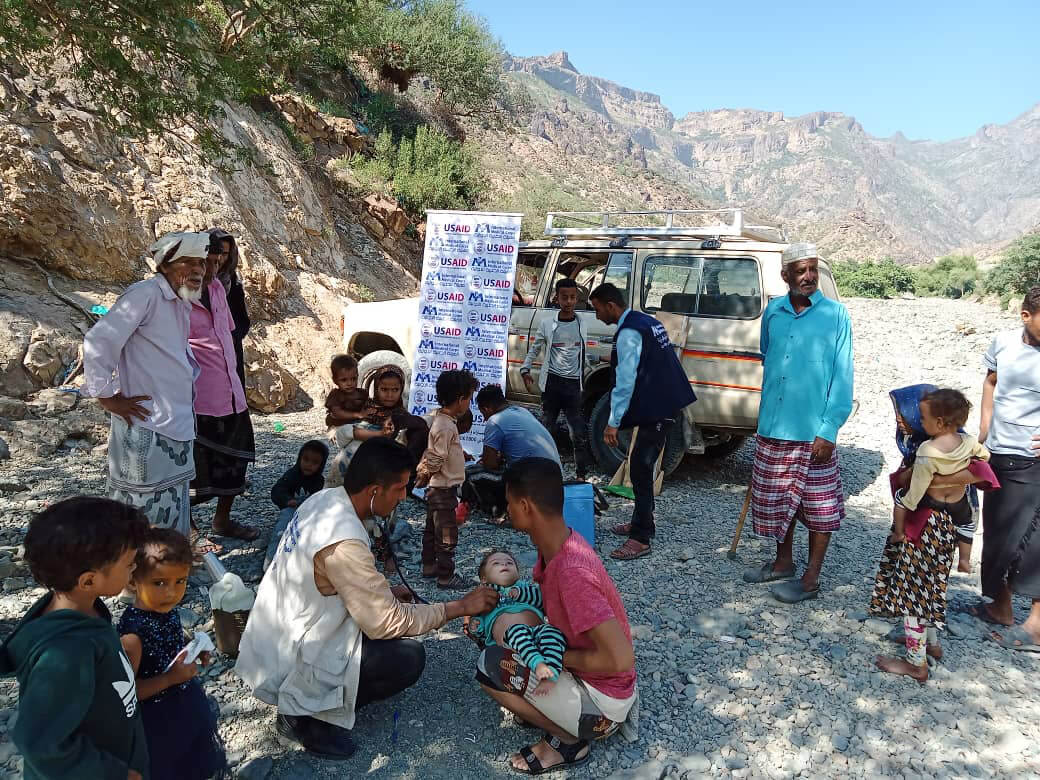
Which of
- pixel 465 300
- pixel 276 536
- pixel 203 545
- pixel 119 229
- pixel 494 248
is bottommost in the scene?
pixel 203 545

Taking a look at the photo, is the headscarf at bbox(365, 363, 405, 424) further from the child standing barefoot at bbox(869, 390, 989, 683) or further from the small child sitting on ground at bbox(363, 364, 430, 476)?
the child standing barefoot at bbox(869, 390, 989, 683)

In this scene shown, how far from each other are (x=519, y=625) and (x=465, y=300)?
4.13 meters

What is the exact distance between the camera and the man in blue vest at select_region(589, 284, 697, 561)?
4.32 meters

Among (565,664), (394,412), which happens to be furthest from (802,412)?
(394,412)

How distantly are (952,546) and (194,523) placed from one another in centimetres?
446

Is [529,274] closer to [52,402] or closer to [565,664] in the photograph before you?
[52,402]

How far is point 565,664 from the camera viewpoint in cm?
244

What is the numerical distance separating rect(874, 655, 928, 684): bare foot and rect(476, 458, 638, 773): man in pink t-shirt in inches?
57.8

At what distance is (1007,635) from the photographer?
3504 mm

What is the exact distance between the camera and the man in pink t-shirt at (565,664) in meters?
2.40

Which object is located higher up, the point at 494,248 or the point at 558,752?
the point at 494,248

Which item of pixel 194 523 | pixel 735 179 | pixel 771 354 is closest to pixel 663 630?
pixel 771 354

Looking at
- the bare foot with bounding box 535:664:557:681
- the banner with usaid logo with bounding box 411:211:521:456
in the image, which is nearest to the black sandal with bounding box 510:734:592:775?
the bare foot with bounding box 535:664:557:681

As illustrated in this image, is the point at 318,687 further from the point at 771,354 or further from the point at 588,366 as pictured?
the point at 588,366
